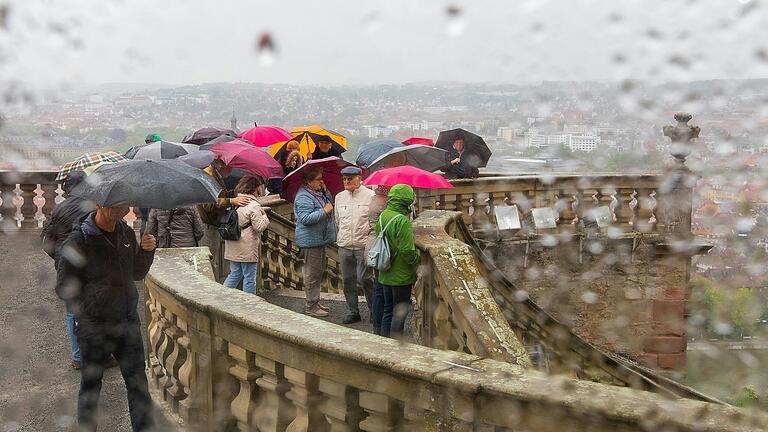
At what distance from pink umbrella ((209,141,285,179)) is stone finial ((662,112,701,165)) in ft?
20.6

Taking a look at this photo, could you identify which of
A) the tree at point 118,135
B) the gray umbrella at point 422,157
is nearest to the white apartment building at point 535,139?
the gray umbrella at point 422,157

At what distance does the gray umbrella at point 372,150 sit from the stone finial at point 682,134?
4.42m

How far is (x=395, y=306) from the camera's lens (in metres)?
6.66

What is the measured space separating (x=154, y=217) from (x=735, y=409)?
5.80m

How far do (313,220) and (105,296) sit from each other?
3270mm

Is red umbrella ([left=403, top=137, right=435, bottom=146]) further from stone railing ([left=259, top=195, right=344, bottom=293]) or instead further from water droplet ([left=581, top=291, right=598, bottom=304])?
water droplet ([left=581, top=291, right=598, bottom=304])

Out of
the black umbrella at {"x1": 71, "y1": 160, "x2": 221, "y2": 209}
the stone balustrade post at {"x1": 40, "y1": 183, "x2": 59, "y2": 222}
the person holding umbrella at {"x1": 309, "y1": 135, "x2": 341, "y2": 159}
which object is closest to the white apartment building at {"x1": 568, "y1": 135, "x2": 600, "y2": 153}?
the black umbrella at {"x1": 71, "y1": 160, "x2": 221, "y2": 209}

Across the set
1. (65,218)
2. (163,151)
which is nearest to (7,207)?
(163,151)

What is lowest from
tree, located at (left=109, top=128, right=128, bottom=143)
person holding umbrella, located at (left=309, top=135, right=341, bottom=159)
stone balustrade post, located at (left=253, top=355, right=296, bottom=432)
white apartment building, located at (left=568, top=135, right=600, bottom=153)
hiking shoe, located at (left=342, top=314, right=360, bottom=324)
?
hiking shoe, located at (left=342, top=314, right=360, bottom=324)

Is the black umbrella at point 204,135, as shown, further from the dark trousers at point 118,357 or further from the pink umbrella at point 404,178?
the dark trousers at point 118,357

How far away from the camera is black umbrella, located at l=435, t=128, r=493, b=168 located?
12.7m

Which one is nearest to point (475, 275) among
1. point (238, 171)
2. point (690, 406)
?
point (690, 406)

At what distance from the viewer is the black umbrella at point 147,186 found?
4.61 m

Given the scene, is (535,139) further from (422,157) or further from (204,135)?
(204,135)
